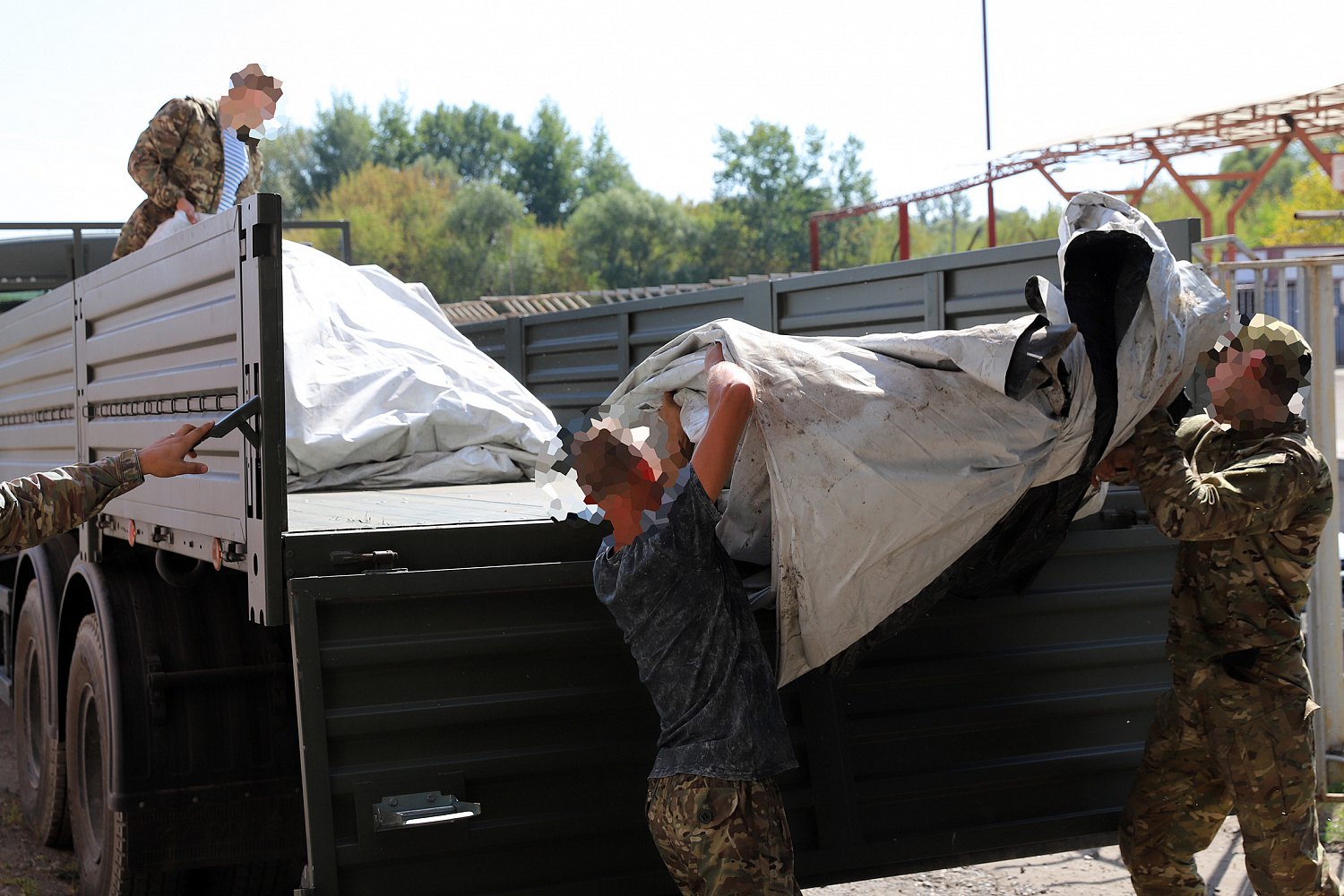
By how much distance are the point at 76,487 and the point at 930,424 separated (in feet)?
7.02

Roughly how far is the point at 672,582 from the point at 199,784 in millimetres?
1742

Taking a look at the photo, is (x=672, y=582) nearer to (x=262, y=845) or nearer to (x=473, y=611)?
(x=473, y=611)

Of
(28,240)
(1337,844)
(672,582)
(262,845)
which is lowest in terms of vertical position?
(1337,844)

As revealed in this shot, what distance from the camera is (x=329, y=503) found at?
3.73m

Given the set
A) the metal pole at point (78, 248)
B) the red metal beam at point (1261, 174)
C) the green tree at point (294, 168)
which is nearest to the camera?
the metal pole at point (78, 248)

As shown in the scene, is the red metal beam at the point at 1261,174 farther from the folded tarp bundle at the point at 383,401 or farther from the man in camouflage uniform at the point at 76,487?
the man in camouflage uniform at the point at 76,487

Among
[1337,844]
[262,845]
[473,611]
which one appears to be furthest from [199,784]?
[1337,844]

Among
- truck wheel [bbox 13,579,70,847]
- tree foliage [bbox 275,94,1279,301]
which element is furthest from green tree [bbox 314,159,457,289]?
truck wheel [bbox 13,579,70,847]

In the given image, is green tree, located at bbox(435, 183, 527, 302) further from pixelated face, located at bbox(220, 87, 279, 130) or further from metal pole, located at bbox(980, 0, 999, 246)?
pixelated face, located at bbox(220, 87, 279, 130)

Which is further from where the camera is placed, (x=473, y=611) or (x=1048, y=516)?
(x=1048, y=516)

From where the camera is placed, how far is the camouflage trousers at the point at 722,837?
2.38 meters

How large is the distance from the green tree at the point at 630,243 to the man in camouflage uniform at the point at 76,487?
5504cm

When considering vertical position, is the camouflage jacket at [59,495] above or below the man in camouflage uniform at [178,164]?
below

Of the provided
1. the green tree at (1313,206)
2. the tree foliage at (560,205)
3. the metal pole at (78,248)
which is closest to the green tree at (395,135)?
the tree foliage at (560,205)
